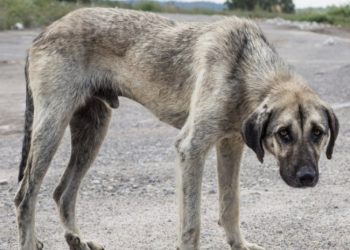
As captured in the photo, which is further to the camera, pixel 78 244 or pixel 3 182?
pixel 3 182

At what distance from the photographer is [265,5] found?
2448 inches

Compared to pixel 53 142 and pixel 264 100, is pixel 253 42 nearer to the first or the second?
pixel 264 100

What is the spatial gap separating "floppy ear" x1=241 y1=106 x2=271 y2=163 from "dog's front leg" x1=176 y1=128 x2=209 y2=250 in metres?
0.42

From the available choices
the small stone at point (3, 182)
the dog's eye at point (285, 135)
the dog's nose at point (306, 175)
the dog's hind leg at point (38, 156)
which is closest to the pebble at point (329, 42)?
the small stone at point (3, 182)

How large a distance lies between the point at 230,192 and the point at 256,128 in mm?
1102

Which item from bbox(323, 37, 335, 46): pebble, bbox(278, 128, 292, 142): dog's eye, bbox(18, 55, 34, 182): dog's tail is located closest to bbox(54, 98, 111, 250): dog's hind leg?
bbox(18, 55, 34, 182): dog's tail

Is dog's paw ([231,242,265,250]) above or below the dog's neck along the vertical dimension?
below

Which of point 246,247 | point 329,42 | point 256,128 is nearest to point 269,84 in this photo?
point 256,128

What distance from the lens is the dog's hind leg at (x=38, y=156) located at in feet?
20.8

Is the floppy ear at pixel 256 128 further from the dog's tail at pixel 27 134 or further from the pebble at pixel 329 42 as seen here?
the pebble at pixel 329 42

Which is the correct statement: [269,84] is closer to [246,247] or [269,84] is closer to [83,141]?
[246,247]

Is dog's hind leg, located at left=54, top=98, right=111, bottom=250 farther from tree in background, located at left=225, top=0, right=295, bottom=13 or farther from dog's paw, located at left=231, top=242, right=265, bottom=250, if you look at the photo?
tree in background, located at left=225, top=0, right=295, bottom=13

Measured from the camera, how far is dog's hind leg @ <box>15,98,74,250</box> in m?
6.35

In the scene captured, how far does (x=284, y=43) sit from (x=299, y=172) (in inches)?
922
